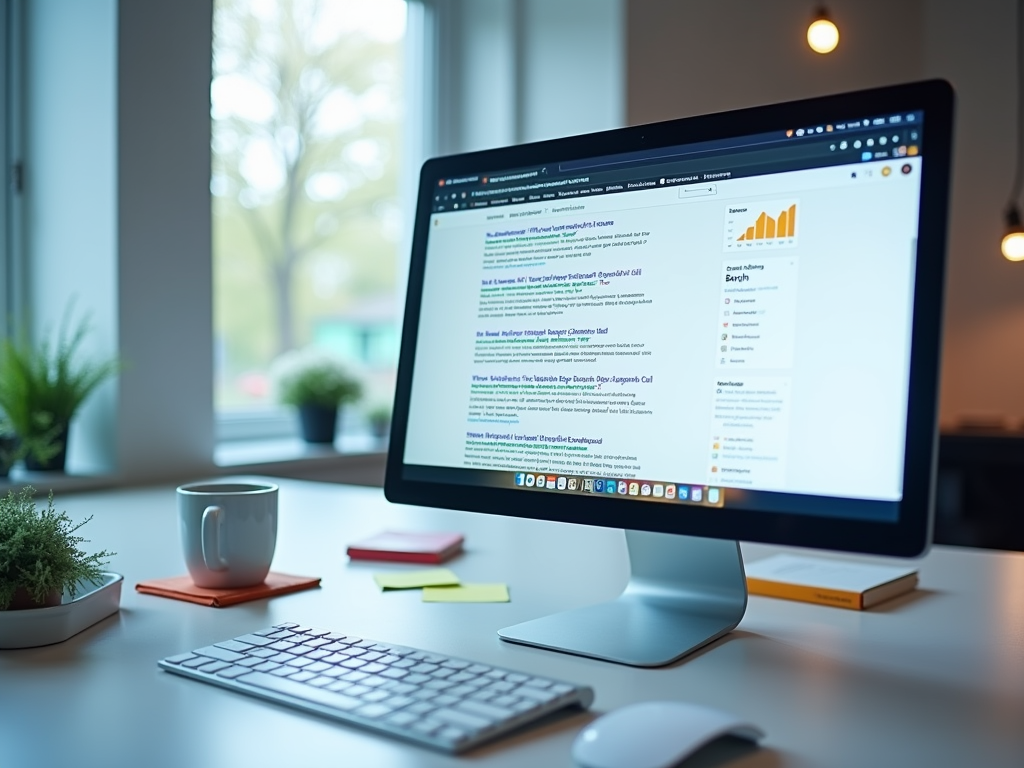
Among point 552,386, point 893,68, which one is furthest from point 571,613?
point 893,68

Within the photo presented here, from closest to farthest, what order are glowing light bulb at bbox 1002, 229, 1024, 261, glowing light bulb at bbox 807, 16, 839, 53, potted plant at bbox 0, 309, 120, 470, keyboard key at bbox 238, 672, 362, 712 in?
1. keyboard key at bbox 238, 672, 362, 712
2. potted plant at bbox 0, 309, 120, 470
3. glowing light bulb at bbox 807, 16, 839, 53
4. glowing light bulb at bbox 1002, 229, 1024, 261

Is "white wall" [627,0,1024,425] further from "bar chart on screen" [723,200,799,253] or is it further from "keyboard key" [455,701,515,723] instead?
"keyboard key" [455,701,515,723]

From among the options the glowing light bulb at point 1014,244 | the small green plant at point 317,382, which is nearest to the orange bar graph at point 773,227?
the small green plant at point 317,382

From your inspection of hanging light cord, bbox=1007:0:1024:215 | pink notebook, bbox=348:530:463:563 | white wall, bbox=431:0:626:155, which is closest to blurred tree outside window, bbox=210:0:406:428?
white wall, bbox=431:0:626:155

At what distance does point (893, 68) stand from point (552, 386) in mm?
3597

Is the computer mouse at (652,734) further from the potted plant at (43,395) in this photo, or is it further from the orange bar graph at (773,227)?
the potted plant at (43,395)

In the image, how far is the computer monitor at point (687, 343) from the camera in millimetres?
739

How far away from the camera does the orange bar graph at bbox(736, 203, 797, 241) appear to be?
79 cm

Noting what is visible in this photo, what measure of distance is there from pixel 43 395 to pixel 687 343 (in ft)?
4.35

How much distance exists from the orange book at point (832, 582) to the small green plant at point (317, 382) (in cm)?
152

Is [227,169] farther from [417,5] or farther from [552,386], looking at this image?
[552,386]

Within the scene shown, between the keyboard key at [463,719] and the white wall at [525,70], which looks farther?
the white wall at [525,70]

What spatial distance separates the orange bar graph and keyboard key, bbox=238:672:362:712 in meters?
0.47

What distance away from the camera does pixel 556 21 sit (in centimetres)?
290
